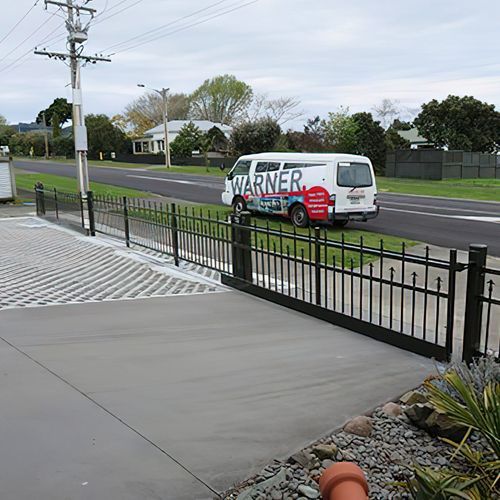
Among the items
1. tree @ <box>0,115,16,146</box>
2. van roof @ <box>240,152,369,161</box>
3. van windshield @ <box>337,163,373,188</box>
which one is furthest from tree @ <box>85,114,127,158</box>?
van windshield @ <box>337,163,373,188</box>

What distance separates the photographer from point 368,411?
150 inches

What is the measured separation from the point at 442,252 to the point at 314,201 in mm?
4172

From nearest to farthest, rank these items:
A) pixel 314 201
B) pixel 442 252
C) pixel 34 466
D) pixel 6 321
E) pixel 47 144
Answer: pixel 34 466
pixel 6 321
pixel 442 252
pixel 314 201
pixel 47 144

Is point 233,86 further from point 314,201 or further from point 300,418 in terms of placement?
point 300,418

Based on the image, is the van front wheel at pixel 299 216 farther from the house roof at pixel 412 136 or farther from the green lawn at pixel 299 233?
the house roof at pixel 412 136

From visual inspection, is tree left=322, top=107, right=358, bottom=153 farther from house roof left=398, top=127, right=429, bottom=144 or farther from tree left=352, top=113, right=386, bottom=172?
house roof left=398, top=127, right=429, bottom=144

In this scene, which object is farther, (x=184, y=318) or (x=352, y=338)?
(x=184, y=318)

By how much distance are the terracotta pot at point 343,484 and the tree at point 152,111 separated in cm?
8993

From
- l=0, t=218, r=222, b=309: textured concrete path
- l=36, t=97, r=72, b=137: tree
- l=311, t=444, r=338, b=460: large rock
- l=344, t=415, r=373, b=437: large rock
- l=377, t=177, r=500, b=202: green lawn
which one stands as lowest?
l=377, t=177, r=500, b=202: green lawn

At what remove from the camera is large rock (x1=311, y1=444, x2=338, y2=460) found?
10.3 ft

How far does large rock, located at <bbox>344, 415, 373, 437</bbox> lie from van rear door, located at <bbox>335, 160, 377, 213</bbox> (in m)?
11.7

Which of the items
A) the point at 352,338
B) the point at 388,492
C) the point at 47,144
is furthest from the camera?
the point at 47,144

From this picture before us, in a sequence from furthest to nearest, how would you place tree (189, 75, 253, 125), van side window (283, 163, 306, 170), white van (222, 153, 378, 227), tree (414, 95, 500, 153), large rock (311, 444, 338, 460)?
tree (189, 75, 253, 125), tree (414, 95, 500, 153), van side window (283, 163, 306, 170), white van (222, 153, 378, 227), large rock (311, 444, 338, 460)

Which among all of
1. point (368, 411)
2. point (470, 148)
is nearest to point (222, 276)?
point (368, 411)
